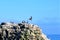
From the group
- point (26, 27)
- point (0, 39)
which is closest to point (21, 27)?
point (26, 27)

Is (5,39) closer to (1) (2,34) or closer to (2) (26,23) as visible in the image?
(1) (2,34)

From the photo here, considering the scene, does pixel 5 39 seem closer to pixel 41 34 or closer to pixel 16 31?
pixel 16 31

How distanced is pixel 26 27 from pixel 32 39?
115 centimetres

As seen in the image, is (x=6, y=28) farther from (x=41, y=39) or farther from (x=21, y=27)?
(x=41, y=39)

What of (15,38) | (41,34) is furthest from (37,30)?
(15,38)

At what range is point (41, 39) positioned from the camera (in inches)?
1071

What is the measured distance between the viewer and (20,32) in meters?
26.4

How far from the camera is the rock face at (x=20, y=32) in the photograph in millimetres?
26328

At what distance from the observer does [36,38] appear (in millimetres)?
27016

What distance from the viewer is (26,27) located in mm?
26859

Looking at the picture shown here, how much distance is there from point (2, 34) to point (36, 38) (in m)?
2.95

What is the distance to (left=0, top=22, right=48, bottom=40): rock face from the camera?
1037 inches

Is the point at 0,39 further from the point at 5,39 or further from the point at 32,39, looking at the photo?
the point at 32,39

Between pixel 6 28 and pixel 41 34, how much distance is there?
10.4ft
